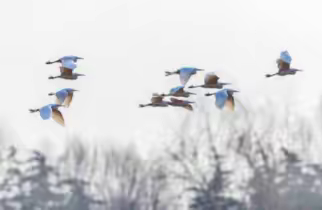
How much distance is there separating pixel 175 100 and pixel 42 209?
1773 inches

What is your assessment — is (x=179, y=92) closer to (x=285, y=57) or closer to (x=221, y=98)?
(x=221, y=98)

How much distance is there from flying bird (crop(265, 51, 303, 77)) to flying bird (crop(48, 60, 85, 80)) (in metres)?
3.22

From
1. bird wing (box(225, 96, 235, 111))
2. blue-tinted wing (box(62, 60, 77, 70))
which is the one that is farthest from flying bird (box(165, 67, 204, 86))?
blue-tinted wing (box(62, 60, 77, 70))

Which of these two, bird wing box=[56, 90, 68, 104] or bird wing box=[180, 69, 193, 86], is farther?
bird wing box=[56, 90, 68, 104]

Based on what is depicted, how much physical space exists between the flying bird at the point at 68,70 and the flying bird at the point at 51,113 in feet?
2.08

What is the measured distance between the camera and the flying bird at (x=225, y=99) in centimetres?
1330

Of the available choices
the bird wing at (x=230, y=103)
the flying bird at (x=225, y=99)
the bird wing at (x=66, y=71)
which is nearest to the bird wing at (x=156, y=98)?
the flying bird at (x=225, y=99)

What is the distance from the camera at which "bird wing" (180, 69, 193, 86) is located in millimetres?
13309

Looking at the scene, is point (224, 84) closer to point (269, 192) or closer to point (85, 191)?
point (269, 192)

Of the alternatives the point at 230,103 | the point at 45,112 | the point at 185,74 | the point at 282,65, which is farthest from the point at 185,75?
the point at 45,112

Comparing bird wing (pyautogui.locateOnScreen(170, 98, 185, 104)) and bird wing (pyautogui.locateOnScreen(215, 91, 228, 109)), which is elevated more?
bird wing (pyautogui.locateOnScreen(215, 91, 228, 109))

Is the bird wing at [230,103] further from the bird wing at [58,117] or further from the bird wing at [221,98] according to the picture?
the bird wing at [58,117]

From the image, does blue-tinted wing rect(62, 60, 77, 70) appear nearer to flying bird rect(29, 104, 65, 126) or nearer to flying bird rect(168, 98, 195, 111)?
flying bird rect(29, 104, 65, 126)

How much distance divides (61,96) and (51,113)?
486 mm
